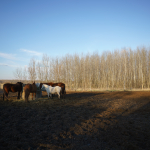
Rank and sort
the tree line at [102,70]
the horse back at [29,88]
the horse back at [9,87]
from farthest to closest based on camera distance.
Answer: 1. the tree line at [102,70]
2. the horse back at [9,87]
3. the horse back at [29,88]

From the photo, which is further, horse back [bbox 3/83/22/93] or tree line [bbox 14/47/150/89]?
tree line [bbox 14/47/150/89]

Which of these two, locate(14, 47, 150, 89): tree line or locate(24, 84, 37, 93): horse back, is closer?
locate(24, 84, 37, 93): horse back

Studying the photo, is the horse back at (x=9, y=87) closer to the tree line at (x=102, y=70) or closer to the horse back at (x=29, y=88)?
the horse back at (x=29, y=88)

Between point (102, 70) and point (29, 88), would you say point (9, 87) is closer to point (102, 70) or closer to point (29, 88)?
point (29, 88)

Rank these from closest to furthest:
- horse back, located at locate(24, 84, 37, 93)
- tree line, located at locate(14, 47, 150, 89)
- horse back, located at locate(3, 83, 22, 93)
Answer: horse back, located at locate(24, 84, 37, 93)
horse back, located at locate(3, 83, 22, 93)
tree line, located at locate(14, 47, 150, 89)

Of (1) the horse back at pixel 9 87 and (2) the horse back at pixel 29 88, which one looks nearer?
(2) the horse back at pixel 29 88

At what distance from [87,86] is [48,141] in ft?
75.1

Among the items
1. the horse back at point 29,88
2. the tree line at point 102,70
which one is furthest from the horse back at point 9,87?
the tree line at point 102,70

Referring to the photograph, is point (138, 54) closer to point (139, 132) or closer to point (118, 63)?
point (118, 63)

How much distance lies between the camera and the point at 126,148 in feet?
10.9

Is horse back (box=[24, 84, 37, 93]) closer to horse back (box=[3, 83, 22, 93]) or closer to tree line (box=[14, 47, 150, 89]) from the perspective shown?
horse back (box=[3, 83, 22, 93])

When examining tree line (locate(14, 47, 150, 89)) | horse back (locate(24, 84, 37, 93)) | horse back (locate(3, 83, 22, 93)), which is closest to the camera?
horse back (locate(24, 84, 37, 93))

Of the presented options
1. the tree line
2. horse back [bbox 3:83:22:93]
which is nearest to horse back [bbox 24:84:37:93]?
horse back [bbox 3:83:22:93]

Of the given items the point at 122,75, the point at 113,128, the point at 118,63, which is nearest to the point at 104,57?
the point at 118,63
